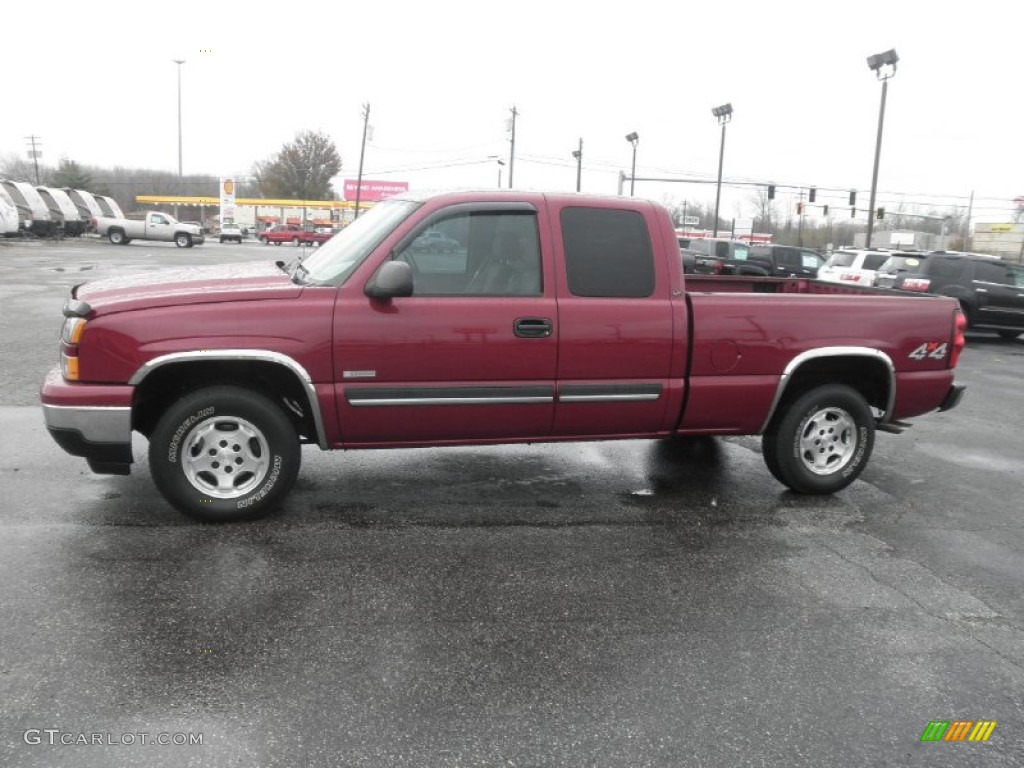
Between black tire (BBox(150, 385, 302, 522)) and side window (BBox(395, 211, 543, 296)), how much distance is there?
1125 millimetres

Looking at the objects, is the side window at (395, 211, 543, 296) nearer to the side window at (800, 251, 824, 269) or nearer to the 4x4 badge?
the 4x4 badge

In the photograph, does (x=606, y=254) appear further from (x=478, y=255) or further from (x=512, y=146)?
(x=512, y=146)

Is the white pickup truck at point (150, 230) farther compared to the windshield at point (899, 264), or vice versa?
the white pickup truck at point (150, 230)

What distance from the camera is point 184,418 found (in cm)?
456

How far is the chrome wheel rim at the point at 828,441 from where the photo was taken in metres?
5.61

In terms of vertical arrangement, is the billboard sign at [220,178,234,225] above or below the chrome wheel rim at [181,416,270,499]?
above

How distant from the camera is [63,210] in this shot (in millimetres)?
43094

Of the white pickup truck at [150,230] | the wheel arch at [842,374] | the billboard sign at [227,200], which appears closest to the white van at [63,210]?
the white pickup truck at [150,230]

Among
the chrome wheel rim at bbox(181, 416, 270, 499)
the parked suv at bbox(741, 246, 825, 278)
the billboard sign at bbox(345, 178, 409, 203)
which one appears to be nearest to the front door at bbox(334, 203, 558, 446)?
the chrome wheel rim at bbox(181, 416, 270, 499)

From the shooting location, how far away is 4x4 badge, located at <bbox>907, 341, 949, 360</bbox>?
5.66 metres

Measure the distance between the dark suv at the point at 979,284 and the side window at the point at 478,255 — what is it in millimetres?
13527

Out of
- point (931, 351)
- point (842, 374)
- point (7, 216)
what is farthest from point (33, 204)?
point (931, 351)

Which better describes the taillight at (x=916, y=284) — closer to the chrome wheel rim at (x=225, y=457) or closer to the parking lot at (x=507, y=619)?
the parking lot at (x=507, y=619)

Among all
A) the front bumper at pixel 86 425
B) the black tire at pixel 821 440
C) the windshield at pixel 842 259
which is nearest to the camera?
the front bumper at pixel 86 425
